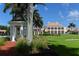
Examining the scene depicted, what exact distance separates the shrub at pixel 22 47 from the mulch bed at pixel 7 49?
12 centimetres

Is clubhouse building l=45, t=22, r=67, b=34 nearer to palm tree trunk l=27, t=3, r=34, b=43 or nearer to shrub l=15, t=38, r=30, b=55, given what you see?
palm tree trunk l=27, t=3, r=34, b=43

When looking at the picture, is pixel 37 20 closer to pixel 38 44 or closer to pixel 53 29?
pixel 53 29

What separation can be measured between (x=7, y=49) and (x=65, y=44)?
145cm

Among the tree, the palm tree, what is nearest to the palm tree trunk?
the tree

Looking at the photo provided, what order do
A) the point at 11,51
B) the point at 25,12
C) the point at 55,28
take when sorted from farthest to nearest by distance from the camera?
the point at 25,12 < the point at 55,28 < the point at 11,51

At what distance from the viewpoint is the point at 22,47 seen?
29.3ft

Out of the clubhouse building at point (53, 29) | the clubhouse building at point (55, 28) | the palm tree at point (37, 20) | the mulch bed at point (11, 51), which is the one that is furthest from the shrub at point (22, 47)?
the clubhouse building at point (55, 28)

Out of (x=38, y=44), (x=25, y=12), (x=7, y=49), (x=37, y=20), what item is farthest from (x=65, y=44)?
(x=7, y=49)

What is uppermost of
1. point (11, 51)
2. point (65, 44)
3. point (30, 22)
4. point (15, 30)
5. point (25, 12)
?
point (25, 12)

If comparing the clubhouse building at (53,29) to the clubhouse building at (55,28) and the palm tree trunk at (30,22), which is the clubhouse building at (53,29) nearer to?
the clubhouse building at (55,28)

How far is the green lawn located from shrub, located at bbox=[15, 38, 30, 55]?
1.88 ft

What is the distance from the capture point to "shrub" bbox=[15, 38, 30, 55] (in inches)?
350

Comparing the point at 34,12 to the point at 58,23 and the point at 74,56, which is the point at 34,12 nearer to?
the point at 58,23

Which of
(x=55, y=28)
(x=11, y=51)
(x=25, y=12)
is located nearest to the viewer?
(x=11, y=51)
